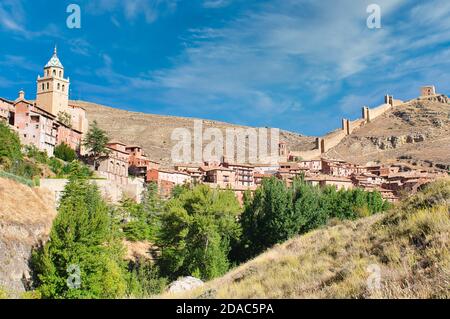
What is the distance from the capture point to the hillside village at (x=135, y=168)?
53531 mm

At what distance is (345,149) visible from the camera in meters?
116

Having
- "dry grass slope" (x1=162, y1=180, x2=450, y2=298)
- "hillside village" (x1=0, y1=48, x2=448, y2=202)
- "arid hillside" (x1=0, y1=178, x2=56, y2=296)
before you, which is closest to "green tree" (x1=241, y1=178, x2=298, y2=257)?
"hillside village" (x1=0, y1=48, x2=448, y2=202)

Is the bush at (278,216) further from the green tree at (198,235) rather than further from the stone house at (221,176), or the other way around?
the stone house at (221,176)

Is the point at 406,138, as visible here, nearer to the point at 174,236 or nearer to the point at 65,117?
the point at 65,117

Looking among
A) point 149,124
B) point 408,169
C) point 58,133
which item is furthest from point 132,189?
point 149,124

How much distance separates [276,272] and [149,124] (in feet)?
444

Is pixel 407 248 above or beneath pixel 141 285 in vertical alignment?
above

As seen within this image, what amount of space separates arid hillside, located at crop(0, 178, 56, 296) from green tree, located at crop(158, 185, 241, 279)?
29.0 ft

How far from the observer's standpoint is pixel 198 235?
114 ft

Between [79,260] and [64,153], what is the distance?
29.5 m

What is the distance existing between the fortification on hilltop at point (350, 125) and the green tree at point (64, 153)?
181ft

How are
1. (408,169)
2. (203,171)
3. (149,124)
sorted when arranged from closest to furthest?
(203,171), (408,169), (149,124)

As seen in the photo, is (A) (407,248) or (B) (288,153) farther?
(B) (288,153)
